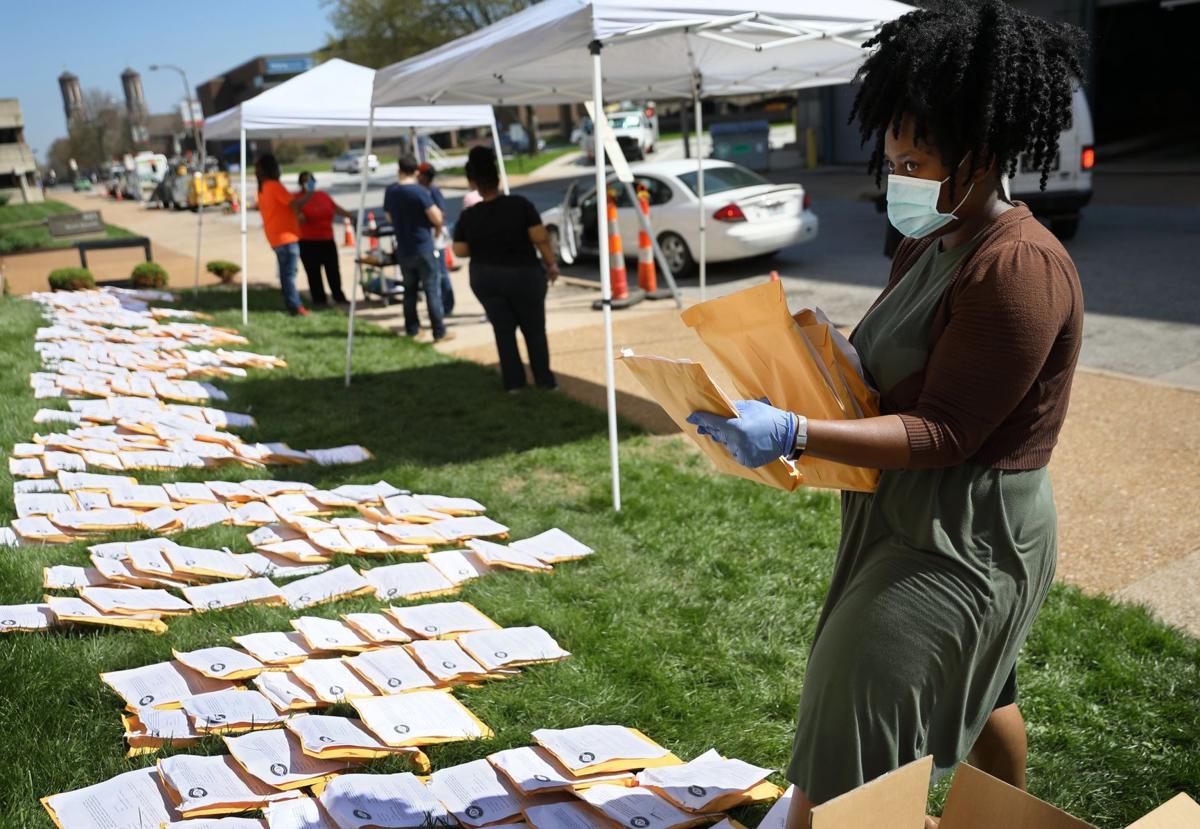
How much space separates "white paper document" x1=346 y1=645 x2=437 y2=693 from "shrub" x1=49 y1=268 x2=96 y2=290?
45.3 feet

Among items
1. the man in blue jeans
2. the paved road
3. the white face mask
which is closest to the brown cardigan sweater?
the white face mask

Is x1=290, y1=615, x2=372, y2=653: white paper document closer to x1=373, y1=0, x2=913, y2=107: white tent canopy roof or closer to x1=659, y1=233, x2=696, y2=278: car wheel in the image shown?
x1=373, y1=0, x2=913, y2=107: white tent canopy roof

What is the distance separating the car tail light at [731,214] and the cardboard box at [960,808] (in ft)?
38.0

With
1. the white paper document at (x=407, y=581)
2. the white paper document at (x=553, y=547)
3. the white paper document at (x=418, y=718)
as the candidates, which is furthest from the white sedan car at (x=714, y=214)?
the white paper document at (x=418, y=718)

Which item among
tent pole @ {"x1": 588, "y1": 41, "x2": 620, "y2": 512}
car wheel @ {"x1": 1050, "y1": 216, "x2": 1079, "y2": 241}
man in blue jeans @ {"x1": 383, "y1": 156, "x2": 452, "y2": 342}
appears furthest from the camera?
car wheel @ {"x1": 1050, "y1": 216, "x2": 1079, "y2": 241}

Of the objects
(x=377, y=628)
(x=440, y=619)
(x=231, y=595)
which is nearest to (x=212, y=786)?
(x=377, y=628)

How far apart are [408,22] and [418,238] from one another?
41.1 metres

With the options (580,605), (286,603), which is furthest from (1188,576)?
(286,603)

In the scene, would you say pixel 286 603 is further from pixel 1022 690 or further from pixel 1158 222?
pixel 1158 222

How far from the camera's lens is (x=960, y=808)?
2025 millimetres

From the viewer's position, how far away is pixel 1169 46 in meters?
28.4

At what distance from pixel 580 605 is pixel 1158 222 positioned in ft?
45.2

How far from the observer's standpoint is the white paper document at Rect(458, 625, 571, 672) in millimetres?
3861

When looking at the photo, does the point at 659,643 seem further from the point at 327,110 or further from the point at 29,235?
the point at 29,235
